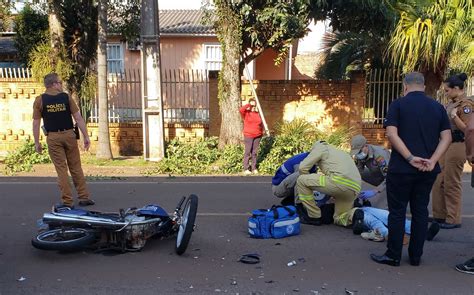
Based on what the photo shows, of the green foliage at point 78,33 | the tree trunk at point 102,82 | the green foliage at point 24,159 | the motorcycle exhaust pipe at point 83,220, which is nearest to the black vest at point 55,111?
the motorcycle exhaust pipe at point 83,220

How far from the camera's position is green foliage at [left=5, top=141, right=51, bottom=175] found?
11.8m

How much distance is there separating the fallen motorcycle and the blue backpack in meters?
→ 0.97

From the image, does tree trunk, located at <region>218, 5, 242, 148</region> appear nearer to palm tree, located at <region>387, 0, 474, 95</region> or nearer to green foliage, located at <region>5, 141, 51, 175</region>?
palm tree, located at <region>387, 0, 474, 95</region>

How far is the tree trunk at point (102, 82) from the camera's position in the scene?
1253 centimetres

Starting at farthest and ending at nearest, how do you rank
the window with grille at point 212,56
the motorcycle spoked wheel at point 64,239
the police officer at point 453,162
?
the window with grille at point 212,56
the police officer at point 453,162
the motorcycle spoked wheel at point 64,239

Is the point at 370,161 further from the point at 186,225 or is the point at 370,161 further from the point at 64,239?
the point at 64,239

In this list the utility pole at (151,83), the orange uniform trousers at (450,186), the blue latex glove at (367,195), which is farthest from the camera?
the utility pole at (151,83)

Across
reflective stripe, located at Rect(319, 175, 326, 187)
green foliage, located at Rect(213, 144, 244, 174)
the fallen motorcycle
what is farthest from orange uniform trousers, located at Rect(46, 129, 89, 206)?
green foliage, located at Rect(213, 144, 244, 174)

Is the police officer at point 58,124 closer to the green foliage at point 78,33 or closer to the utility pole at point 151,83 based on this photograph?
the utility pole at point 151,83

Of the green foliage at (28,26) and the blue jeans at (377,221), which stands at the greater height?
the green foliage at (28,26)

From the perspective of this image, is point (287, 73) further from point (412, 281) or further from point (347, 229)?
point (412, 281)

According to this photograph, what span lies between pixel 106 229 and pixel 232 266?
137 cm

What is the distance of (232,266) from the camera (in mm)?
5004

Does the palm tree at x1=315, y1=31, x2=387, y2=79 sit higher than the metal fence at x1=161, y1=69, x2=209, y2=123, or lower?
higher
